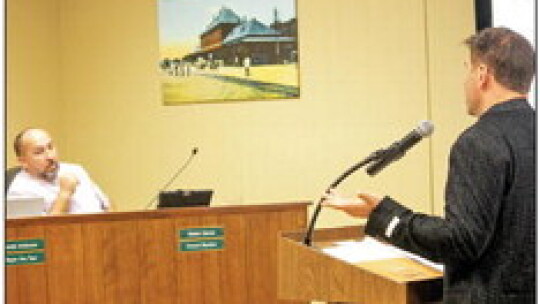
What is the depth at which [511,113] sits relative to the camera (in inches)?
57.5

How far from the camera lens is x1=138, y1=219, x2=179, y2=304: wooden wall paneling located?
3.10 m

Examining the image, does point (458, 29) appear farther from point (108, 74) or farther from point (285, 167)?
Answer: point (108, 74)

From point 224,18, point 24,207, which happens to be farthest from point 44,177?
point 224,18

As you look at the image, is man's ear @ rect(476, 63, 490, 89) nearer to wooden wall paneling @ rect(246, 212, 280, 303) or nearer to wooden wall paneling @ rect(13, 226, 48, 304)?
wooden wall paneling @ rect(246, 212, 280, 303)

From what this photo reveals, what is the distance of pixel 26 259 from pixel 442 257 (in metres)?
1.98

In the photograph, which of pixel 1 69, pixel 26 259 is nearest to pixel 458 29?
pixel 26 259

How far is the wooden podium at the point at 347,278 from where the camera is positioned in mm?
1479

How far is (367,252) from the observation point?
176 centimetres

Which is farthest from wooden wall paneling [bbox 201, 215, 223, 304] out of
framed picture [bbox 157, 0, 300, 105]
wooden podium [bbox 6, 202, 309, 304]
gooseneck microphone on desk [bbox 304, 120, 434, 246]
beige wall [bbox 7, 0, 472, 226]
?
framed picture [bbox 157, 0, 300, 105]

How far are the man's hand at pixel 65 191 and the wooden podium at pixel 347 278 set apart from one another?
1972mm

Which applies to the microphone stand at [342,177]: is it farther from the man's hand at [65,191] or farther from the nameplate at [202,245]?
the man's hand at [65,191]

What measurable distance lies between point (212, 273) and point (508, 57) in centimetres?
198

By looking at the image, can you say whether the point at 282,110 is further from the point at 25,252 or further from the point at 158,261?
the point at 25,252

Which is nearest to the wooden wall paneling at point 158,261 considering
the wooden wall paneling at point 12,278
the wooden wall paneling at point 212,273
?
the wooden wall paneling at point 212,273
